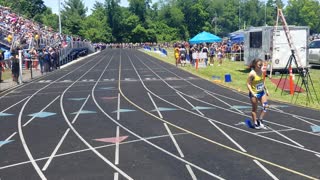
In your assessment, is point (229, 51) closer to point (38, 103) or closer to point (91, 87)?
point (91, 87)

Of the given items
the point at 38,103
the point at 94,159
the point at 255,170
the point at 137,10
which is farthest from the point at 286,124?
the point at 137,10

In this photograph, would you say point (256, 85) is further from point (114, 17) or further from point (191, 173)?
point (114, 17)

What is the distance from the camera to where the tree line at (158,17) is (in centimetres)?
11988

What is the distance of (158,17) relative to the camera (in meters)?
148

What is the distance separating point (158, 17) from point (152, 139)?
139985mm

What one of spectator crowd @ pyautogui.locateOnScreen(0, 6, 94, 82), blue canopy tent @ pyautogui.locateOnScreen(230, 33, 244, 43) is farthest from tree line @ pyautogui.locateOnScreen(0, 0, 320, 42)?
spectator crowd @ pyautogui.locateOnScreen(0, 6, 94, 82)

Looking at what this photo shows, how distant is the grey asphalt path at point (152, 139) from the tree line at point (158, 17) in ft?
301

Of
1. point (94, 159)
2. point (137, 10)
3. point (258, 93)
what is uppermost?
point (137, 10)

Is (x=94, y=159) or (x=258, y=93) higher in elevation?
(x=258, y=93)

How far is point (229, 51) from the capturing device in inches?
1889

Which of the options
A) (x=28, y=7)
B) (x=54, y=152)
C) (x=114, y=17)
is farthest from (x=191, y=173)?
(x=114, y=17)

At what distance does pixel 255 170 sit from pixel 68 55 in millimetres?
40265

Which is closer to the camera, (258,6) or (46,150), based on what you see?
(46,150)

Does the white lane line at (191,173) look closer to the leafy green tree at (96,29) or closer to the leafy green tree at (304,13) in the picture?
the leafy green tree at (96,29)
